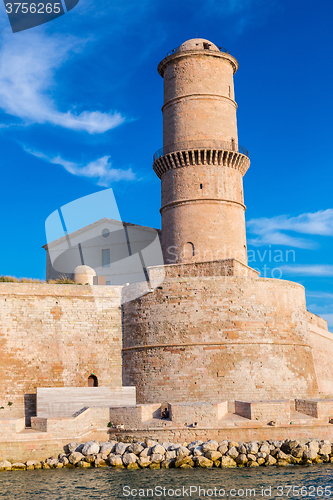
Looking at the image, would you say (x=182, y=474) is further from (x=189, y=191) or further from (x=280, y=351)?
(x=189, y=191)

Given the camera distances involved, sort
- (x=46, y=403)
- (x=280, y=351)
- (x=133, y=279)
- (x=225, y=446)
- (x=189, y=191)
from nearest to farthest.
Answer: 1. (x=225, y=446)
2. (x=46, y=403)
3. (x=280, y=351)
4. (x=189, y=191)
5. (x=133, y=279)

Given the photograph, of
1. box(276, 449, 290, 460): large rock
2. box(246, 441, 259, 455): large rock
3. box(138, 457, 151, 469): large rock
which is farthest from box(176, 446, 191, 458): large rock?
box(276, 449, 290, 460): large rock

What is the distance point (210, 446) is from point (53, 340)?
6.50 m

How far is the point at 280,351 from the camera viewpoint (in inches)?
655

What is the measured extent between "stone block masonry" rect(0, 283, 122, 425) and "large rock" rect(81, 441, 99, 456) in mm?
3422

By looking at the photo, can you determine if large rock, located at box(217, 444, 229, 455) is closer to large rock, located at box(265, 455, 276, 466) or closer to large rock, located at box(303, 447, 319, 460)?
large rock, located at box(265, 455, 276, 466)

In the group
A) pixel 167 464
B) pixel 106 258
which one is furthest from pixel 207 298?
pixel 106 258

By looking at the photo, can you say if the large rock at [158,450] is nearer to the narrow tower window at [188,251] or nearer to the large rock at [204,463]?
the large rock at [204,463]

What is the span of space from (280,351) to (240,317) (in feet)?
5.49

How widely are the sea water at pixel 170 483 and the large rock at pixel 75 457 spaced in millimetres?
280

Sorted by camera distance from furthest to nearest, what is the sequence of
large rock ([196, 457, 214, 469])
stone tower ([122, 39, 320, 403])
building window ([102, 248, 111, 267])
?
building window ([102, 248, 111, 267]) → stone tower ([122, 39, 320, 403]) → large rock ([196, 457, 214, 469])

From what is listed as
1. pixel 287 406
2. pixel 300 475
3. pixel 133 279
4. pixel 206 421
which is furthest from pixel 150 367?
pixel 133 279

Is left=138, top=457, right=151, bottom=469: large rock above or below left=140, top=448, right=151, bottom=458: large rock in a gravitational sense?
below

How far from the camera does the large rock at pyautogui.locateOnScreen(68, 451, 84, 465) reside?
13.3m
